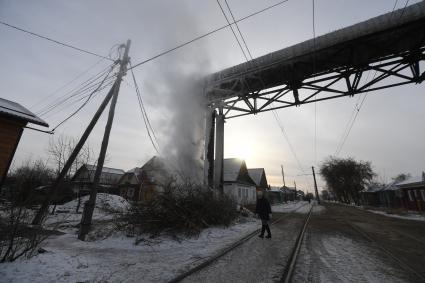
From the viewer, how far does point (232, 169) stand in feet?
97.9

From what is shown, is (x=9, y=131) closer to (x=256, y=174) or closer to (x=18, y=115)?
(x=18, y=115)

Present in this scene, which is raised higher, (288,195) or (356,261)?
(288,195)

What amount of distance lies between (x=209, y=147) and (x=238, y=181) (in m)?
19.0

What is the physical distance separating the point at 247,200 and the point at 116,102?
2588cm

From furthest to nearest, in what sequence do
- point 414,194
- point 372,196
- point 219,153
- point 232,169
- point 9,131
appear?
point 372,196
point 232,169
point 414,194
point 219,153
point 9,131

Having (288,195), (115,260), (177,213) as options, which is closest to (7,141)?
(177,213)

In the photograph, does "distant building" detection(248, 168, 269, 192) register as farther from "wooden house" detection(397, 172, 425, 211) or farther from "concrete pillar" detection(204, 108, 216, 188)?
"concrete pillar" detection(204, 108, 216, 188)

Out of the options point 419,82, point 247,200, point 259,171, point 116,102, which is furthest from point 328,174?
point 116,102

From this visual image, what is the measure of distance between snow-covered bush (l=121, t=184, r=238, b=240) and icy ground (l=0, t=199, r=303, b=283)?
493 millimetres

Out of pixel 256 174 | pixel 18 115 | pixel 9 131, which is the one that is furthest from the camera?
pixel 256 174

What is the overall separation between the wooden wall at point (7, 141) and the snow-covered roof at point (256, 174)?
32.2 meters

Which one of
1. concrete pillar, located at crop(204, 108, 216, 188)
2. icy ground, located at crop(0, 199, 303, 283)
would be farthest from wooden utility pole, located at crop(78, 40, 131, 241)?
concrete pillar, located at crop(204, 108, 216, 188)

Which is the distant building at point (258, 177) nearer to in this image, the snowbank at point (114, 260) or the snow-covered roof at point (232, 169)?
the snow-covered roof at point (232, 169)

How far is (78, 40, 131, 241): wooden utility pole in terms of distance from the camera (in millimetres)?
7250
